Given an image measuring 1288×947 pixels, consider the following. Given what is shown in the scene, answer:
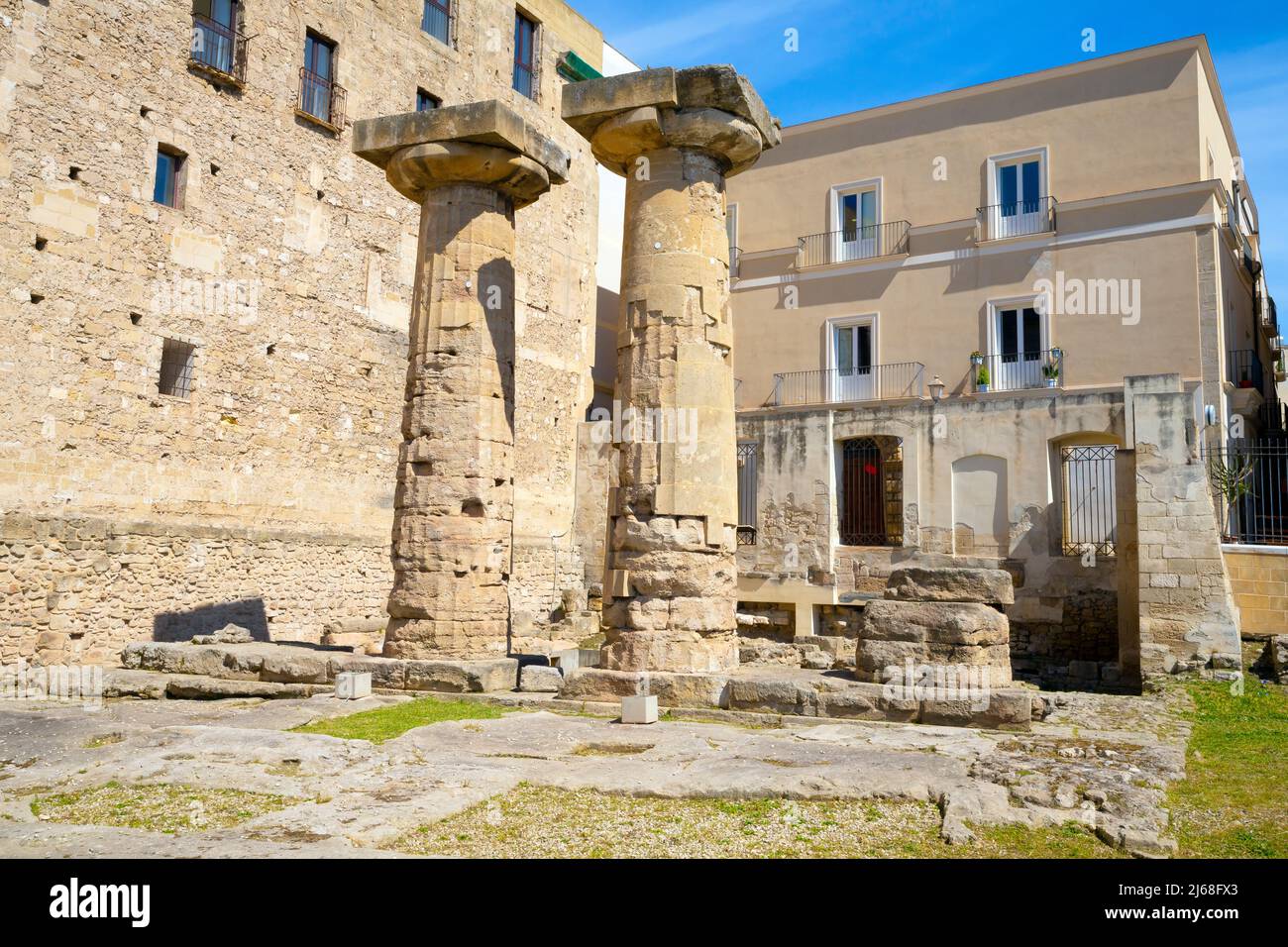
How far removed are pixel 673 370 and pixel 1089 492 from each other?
11.1 meters

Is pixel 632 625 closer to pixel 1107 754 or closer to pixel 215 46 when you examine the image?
Result: pixel 1107 754

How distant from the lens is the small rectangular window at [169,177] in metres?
15.0

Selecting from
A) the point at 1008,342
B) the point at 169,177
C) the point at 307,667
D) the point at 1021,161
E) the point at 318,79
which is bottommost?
the point at 307,667

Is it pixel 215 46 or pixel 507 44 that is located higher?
pixel 507 44

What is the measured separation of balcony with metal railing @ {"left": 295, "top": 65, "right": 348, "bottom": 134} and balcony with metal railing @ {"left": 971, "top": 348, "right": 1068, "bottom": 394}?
43.5 feet

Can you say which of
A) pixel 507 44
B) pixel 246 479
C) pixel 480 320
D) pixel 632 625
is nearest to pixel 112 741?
pixel 632 625

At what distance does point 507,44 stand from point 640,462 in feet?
51.2

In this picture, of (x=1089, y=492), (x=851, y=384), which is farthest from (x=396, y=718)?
(x=851, y=384)

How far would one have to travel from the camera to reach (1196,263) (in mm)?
18938

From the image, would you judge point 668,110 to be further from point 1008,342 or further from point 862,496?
point 1008,342

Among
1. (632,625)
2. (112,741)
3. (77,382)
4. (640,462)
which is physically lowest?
(112,741)

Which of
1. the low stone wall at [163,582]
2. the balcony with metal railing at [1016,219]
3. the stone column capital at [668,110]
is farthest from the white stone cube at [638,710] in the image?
the balcony with metal railing at [1016,219]

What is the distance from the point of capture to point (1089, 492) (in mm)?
17703

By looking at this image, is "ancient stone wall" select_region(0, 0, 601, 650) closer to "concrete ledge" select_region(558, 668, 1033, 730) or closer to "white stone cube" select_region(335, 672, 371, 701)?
"white stone cube" select_region(335, 672, 371, 701)
